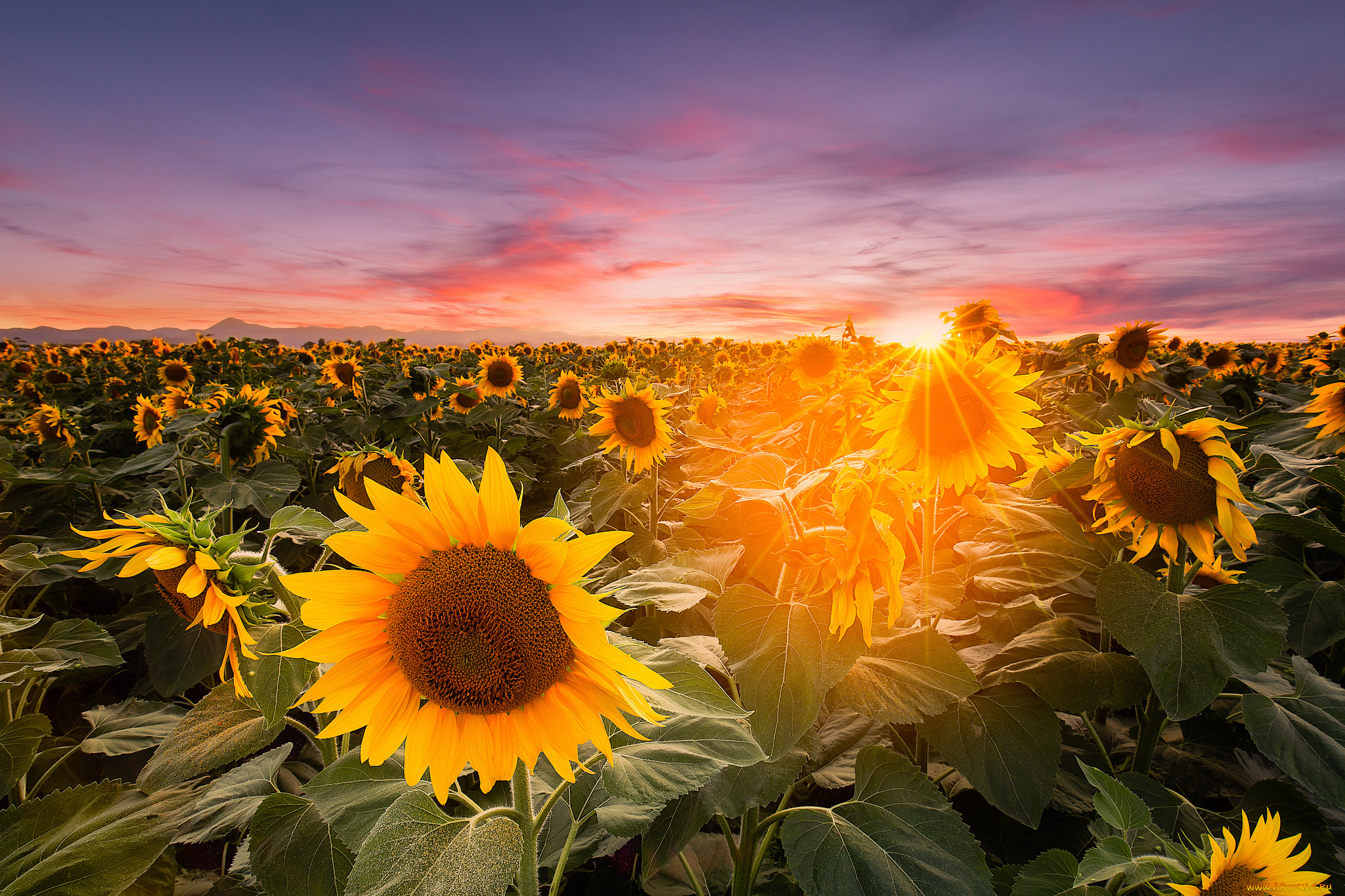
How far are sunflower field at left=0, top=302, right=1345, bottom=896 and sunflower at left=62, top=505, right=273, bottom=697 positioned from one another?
0.04 ft

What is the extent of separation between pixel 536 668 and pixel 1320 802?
3190 millimetres

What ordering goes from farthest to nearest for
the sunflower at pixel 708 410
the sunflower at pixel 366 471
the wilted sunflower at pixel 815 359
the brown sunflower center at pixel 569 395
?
Result: 1. the brown sunflower center at pixel 569 395
2. the wilted sunflower at pixel 815 359
3. the sunflower at pixel 708 410
4. the sunflower at pixel 366 471

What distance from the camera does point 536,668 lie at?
1.10m

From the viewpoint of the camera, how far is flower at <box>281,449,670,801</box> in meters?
1.08

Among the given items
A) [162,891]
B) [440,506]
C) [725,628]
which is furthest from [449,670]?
[162,891]

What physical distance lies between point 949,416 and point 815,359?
17.5 feet

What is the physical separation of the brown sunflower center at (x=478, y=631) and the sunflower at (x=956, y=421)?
1.38 meters

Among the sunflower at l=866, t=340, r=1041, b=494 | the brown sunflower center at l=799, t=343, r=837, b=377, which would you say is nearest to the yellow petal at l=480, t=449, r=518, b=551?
the sunflower at l=866, t=340, r=1041, b=494

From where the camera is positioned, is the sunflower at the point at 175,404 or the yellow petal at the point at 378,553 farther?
the sunflower at the point at 175,404

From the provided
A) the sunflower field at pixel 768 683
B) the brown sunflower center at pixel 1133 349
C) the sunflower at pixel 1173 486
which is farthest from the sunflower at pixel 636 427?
the brown sunflower center at pixel 1133 349

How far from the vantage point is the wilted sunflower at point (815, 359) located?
23.1 ft

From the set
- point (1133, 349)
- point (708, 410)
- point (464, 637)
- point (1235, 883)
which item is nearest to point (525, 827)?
point (464, 637)

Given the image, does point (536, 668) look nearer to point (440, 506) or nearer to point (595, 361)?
point (440, 506)

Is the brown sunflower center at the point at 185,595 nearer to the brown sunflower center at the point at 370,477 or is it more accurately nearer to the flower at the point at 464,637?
the flower at the point at 464,637
